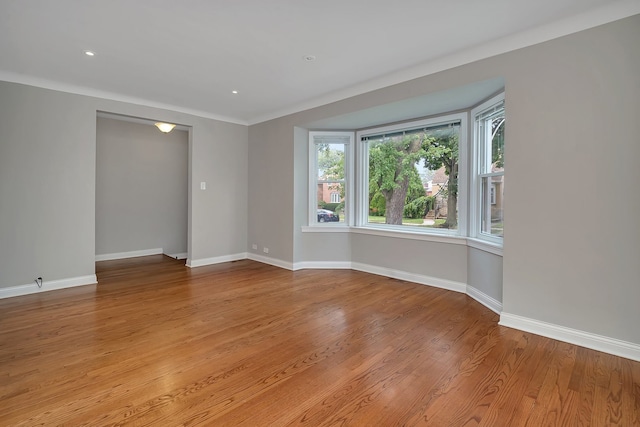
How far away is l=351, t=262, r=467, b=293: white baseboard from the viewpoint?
4.08m

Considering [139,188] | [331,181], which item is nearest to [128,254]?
[139,188]

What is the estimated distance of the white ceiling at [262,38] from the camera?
238 cm

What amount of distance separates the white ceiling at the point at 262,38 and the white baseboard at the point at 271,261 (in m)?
2.71

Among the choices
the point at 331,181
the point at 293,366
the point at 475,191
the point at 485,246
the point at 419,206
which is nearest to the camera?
the point at 293,366

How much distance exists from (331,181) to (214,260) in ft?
8.18

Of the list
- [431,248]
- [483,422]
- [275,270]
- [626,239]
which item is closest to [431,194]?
[431,248]

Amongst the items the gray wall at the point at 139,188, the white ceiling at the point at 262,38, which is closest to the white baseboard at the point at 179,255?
the gray wall at the point at 139,188

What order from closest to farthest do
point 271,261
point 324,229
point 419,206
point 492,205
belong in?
1. point 492,205
2. point 419,206
3. point 324,229
4. point 271,261

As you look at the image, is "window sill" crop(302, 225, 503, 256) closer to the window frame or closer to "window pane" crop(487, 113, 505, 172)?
the window frame

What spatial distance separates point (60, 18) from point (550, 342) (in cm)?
474

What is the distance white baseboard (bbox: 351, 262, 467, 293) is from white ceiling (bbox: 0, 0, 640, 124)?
100 inches

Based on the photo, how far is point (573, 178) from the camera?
259 centimetres

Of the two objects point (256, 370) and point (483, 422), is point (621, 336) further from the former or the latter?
point (256, 370)

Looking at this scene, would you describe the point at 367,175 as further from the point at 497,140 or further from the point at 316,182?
the point at 497,140
